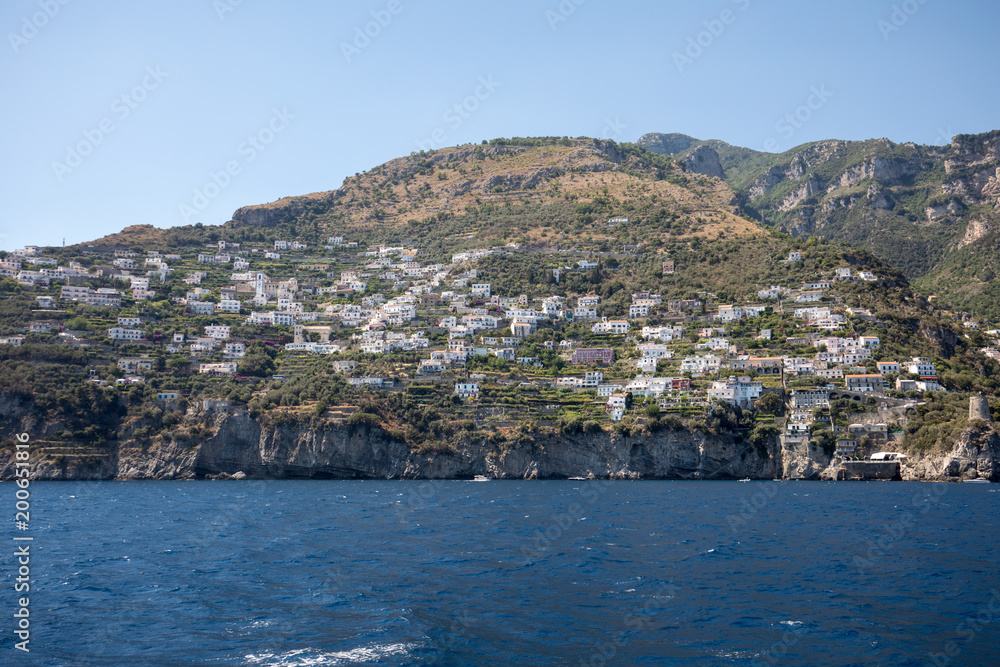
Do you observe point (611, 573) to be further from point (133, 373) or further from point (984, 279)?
point (984, 279)

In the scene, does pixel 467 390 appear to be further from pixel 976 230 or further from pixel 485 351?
pixel 976 230

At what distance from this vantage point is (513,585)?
81.1ft

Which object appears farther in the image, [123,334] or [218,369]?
[123,334]

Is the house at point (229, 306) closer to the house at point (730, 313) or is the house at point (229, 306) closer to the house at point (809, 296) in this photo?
the house at point (730, 313)

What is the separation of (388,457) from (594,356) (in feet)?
98.3

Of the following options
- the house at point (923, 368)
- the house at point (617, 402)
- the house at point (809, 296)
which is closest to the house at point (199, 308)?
the house at point (617, 402)

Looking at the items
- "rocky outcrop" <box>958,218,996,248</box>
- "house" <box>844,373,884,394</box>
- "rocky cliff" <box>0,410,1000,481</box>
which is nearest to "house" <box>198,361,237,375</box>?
"rocky cliff" <box>0,410,1000,481</box>

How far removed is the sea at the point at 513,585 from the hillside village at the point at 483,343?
95.7 feet

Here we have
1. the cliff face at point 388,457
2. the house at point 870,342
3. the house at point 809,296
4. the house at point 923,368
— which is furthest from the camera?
the house at point 809,296

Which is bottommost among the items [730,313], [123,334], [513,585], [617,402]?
[513,585]

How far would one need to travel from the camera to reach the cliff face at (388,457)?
70688 millimetres

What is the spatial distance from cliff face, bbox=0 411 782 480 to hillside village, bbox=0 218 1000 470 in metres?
2.58

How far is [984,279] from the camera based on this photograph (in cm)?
13888

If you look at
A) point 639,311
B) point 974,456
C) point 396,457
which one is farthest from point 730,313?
point 396,457
